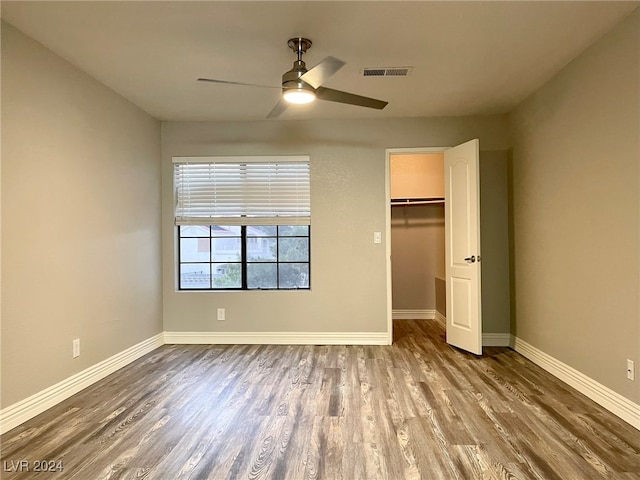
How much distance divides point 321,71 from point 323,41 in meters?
0.50

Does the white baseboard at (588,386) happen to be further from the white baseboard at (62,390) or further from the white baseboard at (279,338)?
the white baseboard at (62,390)

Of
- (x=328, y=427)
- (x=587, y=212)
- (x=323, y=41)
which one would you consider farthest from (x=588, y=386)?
(x=323, y=41)

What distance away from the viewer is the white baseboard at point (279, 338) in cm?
395

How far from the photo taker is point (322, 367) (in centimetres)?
322

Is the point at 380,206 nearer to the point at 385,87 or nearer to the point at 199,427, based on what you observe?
the point at 385,87

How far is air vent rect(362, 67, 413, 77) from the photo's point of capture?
2.81m

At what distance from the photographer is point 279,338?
400cm

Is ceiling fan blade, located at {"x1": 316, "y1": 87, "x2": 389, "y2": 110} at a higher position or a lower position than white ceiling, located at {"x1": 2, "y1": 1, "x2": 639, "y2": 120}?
lower

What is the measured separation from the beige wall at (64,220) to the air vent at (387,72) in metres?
2.29

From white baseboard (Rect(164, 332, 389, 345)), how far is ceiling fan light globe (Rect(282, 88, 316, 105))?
2584 mm

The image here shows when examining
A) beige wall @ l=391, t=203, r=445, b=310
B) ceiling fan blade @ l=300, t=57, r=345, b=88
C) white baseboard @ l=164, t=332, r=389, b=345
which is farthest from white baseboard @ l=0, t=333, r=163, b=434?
beige wall @ l=391, t=203, r=445, b=310

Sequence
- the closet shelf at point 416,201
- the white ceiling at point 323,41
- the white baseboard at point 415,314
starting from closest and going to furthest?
the white ceiling at point 323,41, the closet shelf at point 416,201, the white baseboard at point 415,314

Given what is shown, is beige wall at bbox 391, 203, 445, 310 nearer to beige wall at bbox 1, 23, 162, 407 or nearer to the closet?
the closet

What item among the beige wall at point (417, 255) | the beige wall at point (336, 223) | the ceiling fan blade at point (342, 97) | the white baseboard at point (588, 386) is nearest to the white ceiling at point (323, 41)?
the ceiling fan blade at point (342, 97)
